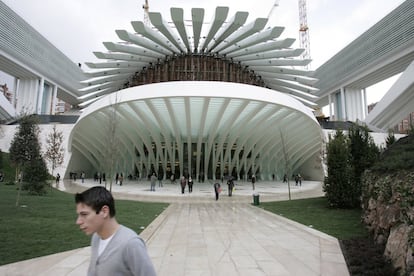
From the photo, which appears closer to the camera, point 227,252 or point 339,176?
point 227,252

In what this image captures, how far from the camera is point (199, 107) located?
80.2ft

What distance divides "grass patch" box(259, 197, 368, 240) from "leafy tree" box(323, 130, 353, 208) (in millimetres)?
529

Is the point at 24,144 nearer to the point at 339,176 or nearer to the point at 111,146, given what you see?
the point at 111,146

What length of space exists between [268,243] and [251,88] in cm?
1579

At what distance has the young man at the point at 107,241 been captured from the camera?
1.54 meters

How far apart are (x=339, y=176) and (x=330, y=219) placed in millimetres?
3085

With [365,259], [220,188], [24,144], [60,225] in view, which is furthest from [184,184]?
[365,259]

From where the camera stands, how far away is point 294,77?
40969 millimetres

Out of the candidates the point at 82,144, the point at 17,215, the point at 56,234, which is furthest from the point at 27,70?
the point at 56,234

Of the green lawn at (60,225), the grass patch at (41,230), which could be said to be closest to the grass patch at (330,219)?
the green lawn at (60,225)

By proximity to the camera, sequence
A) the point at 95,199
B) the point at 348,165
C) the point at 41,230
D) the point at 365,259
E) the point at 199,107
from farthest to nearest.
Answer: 1. the point at 199,107
2. the point at 348,165
3. the point at 41,230
4. the point at 365,259
5. the point at 95,199

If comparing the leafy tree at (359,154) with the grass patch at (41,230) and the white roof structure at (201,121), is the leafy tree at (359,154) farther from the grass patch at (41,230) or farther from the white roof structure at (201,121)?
the grass patch at (41,230)

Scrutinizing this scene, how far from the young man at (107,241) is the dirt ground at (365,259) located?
4.59 metres

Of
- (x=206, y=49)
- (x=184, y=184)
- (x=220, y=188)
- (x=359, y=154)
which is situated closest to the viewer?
(x=359, y=154)
